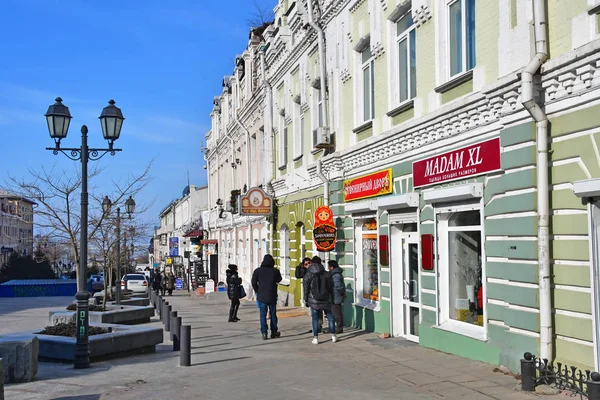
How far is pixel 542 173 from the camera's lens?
820 centimetres

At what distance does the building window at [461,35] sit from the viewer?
34.2 feet

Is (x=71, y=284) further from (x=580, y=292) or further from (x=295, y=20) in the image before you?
(x=580, y=292)

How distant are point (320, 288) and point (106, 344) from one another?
4.18 m

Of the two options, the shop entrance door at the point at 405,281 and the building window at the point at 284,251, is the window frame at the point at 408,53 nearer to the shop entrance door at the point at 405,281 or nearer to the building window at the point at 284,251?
the shop entrance door at the point at 405,281

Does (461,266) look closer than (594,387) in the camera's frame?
No

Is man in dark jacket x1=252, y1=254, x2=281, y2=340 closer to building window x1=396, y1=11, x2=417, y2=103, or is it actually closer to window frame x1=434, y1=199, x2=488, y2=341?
window frame x1=434, y1=199, x2=488, y2=341

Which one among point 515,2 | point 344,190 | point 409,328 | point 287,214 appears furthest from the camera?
point 287,214

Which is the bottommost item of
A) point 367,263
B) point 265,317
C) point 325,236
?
point 265,317

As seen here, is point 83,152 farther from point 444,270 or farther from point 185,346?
point 444,270

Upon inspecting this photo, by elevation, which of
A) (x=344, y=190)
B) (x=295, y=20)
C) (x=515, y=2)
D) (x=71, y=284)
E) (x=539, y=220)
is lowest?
(x=71, y=284)

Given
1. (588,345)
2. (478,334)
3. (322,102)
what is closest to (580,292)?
(588,345)

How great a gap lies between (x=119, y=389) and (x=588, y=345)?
235 inches

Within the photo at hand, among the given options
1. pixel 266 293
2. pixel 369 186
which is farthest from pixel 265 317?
pixel 369 186

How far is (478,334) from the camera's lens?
33.1ft
